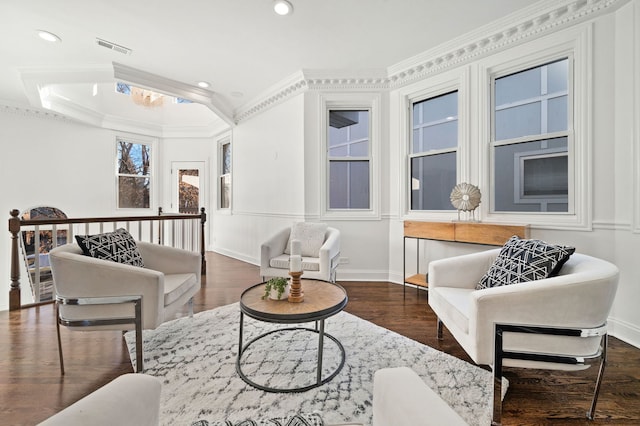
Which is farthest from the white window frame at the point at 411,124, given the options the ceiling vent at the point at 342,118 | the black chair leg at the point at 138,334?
the black chair leg at the point at 138,334

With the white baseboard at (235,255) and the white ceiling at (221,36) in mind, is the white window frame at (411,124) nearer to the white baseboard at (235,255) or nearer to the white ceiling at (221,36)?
the white ceiling at (221,36)

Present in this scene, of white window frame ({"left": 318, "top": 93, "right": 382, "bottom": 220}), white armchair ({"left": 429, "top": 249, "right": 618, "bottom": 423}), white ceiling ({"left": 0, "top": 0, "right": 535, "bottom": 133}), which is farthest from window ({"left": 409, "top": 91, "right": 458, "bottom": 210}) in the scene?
white armchair ({"left": 429, "top": 249, "right": 618, "bottom": 423})

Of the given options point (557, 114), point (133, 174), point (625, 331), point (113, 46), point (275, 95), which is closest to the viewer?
point (625, 331)

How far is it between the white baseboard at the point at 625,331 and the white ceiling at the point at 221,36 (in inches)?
115

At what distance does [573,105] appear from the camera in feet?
8.68

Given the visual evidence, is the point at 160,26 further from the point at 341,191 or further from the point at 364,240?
the point at 364,240

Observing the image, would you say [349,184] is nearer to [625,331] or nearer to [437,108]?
[437,108]

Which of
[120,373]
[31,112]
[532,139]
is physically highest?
[31,112]

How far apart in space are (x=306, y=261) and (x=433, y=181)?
199 cm

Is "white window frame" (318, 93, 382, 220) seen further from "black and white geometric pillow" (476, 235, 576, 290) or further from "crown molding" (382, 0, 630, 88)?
"black and white geometric pillow" (476, 235, 576, 290)

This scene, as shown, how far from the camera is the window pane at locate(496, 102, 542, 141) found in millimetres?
2932

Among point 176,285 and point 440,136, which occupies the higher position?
point 440,136

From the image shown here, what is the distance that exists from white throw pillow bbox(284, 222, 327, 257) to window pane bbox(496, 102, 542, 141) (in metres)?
2.31

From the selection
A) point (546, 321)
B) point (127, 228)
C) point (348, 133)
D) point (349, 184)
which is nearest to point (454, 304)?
point (546, 321)
